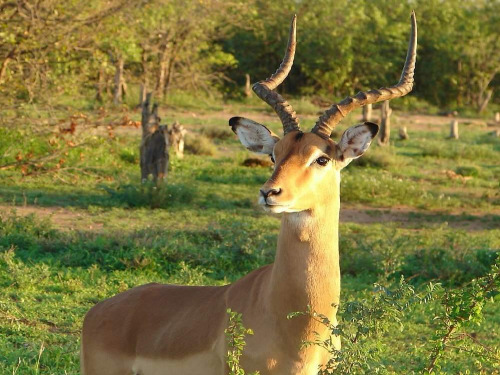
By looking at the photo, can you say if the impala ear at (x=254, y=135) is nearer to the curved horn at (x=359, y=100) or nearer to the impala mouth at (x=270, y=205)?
A: the curved horn at (x=359, y=100)

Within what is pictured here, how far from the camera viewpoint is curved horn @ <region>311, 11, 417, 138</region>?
4.36 meters

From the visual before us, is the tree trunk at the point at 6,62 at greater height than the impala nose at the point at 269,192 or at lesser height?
lesser

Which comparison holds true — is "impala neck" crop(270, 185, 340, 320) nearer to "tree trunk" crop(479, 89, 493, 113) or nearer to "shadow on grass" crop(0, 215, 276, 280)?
"shadow on grass" crop(0, 215, 276, 280)

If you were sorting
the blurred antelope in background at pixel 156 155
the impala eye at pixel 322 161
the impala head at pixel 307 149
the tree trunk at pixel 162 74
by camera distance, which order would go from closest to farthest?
the impala head at pixel 307 149, the impala eye at pixel 322 161, the blurred antelope in background at pixel 156 155, the tree trunk at pixel 162 74

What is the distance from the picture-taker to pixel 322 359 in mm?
3955

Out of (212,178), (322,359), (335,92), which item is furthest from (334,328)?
(335,92)

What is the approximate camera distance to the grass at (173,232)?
7023mm

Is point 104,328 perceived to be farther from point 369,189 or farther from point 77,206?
point 369,189

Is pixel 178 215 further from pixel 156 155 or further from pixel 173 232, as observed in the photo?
pixel 156 155

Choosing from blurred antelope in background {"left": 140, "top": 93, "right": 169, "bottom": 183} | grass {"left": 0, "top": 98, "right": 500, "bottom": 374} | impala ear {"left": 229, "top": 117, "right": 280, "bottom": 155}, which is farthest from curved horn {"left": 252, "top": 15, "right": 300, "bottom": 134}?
blurred antelope in background {"left": 140, "top": 93, "right": 169, "bottom": 183}

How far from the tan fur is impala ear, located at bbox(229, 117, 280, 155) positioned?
257 mm

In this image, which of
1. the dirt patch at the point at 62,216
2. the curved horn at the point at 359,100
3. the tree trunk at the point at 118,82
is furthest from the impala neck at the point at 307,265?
the tree trunk at the point at 118,82

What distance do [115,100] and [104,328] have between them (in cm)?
2151

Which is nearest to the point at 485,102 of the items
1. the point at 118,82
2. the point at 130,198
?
the point at 118,82
